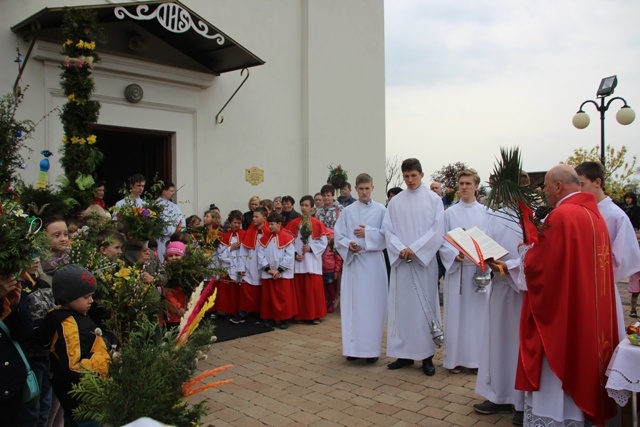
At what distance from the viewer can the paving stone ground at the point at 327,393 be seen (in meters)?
4.87

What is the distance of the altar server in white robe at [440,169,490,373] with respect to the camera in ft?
20.4

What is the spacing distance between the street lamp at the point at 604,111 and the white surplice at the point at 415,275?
30.4 feet

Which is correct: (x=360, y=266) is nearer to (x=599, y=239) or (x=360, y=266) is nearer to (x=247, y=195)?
(x=599, y=239)

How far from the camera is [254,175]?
11.5m

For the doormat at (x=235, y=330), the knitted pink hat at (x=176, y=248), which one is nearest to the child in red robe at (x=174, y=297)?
the knitted pink hat at (x=176, y=248)

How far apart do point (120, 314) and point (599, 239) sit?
3.47 meters

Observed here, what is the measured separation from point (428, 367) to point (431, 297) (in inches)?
31.1

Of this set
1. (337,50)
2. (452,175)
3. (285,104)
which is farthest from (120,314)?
(452,175)

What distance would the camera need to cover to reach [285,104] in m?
12.2

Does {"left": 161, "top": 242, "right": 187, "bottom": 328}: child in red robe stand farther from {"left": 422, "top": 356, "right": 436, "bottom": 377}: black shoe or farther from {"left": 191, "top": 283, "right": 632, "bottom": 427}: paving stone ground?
{"left": 422, "top": 356, "right": 436, "bottom": 377}: black shoe

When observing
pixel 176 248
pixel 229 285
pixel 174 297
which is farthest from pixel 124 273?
pixel 229 285

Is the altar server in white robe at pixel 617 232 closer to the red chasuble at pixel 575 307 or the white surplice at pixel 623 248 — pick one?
the white surplice at pixel 623 248

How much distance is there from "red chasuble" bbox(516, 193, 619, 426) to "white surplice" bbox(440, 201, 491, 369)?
2012 millimetres

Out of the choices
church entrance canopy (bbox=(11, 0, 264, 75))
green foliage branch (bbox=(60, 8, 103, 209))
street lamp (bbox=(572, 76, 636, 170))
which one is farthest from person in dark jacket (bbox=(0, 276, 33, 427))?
street lamp (bbox=(572, 76, 636, 170))
